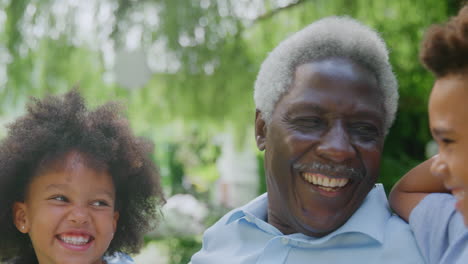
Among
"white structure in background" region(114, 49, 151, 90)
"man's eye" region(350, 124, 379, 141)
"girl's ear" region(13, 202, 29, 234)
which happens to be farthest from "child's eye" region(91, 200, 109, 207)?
"white structure in background" region(114, 49, 151, 90)

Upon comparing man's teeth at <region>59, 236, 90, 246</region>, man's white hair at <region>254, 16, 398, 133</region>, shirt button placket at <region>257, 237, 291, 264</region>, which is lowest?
shirt button placket at <region>257, 237, 291, 264</region>

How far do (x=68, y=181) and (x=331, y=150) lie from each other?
3.65ft

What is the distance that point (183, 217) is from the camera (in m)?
6.27

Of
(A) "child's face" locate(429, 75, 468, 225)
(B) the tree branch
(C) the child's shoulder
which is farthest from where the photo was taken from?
(B) the tree branch

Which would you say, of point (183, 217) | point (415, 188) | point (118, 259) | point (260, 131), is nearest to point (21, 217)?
point (118, 259)

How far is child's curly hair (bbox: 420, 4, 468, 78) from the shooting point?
1.66 m

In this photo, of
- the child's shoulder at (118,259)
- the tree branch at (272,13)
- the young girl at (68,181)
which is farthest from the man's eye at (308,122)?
the tree branch at (272,13)

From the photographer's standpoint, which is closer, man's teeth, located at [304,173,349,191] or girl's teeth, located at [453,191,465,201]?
girl's teeth, located at [453,191,465,201]

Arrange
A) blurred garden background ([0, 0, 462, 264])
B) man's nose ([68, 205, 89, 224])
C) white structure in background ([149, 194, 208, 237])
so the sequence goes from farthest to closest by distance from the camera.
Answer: white structure in background ([149, 194, 208, 237])
blurred garden background ([0, 0, 462, 264])
man's nose ([68, 205, 89, 224])

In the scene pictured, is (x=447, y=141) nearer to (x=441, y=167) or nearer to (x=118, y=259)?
(x=441, y=167)

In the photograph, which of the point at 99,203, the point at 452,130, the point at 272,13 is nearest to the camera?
the point at 452,130

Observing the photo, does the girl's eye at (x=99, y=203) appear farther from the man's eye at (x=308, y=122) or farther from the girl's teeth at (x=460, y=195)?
the girl's teeth at (x=460, y=195)

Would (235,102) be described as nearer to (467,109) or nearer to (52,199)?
(52,199)

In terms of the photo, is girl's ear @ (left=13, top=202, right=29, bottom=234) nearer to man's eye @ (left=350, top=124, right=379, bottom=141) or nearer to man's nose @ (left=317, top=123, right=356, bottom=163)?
man's nose @ (left=317, top=123, right=356, bottom=163)
